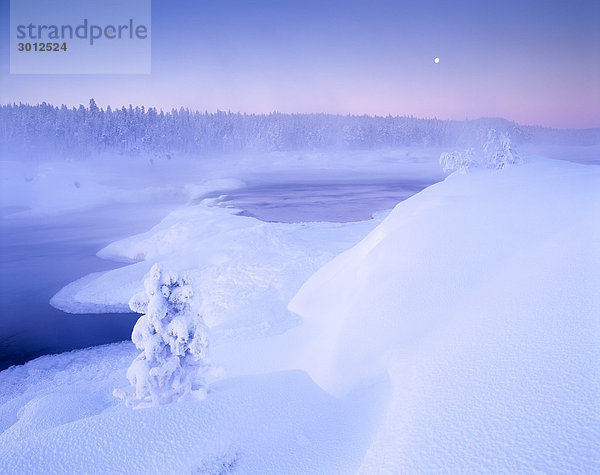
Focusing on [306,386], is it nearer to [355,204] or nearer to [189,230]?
[189,230]

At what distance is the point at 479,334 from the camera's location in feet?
23.1

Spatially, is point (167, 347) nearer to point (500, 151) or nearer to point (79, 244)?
point (500, 151)

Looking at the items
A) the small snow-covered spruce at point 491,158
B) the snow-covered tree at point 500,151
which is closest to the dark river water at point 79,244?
the snow-covered tree at point 500,151

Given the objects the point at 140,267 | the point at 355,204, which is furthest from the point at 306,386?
the point at 355,204

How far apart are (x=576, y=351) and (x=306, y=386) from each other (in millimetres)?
5204

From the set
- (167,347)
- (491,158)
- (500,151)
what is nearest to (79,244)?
(167,347)

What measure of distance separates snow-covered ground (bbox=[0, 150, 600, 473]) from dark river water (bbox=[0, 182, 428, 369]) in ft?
8.67

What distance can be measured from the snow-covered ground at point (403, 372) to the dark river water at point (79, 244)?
2643mm

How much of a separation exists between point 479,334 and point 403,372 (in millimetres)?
1534

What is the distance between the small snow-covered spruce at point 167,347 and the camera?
866 cm

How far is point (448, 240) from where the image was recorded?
11836 mm

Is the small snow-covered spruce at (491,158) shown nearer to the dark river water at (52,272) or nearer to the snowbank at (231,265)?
the snowbank at (231,265)

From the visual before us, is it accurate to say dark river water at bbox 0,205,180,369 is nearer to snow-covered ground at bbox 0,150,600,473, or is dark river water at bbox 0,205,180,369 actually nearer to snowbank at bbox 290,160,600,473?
snow-covered ground at bbox 0,150,600,473

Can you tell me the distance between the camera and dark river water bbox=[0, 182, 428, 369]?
19266mm
